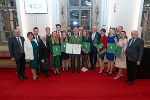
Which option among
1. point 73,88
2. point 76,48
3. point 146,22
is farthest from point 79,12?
point 73,88

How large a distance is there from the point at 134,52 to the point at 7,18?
588 cm

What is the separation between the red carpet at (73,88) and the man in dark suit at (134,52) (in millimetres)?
423

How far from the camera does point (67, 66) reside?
13.9ft

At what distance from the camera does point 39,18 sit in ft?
18.5

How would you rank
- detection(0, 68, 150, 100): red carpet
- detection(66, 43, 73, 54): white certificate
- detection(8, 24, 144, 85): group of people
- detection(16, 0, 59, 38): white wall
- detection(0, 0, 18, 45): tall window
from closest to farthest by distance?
detection(0, 68, 150, 100): red carpet
detection(8, 24, 144, 85): group of people
detection(66, 43, 73, 54): white certificate
detection(16, 0, 59, 38): white wall
detection(0, 0, 18, 45): tall window

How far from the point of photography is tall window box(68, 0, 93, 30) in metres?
5.87

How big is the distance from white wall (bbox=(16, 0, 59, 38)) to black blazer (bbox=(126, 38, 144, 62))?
3682 mm

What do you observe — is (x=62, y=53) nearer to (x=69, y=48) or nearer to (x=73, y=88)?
(x=69, y=48)

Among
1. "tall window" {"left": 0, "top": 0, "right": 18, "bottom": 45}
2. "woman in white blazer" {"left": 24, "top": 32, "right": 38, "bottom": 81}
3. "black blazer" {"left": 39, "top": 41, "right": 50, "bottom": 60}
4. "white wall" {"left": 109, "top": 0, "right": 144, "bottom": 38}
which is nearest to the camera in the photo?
"woman in white blazer" {"left": 24, "top": 32, "right": 38, "bottom": 81}

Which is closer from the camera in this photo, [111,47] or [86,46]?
[111,47]

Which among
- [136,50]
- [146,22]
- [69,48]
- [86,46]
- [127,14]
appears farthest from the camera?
[146,22]

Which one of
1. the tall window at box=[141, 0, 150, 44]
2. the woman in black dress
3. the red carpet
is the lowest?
the red carpet

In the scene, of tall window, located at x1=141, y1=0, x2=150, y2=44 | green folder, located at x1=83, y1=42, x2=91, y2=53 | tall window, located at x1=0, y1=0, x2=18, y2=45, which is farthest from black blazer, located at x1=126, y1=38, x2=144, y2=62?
tall window, located at x1=0, y1=0, x2=18, y2=45

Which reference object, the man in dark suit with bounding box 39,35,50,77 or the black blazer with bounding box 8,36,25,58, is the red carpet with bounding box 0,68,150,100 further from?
the black blazer with bounding box 8,36,25,58
